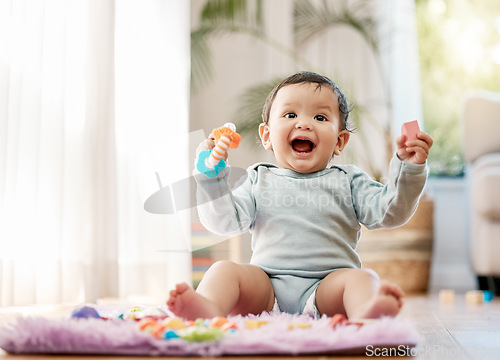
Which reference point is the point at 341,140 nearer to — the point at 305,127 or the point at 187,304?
the point at 305,127

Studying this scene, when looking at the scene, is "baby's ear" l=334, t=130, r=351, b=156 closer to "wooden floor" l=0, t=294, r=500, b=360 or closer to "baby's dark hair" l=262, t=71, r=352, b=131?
"baby's dark hair" l=262, t=71, r=352, b=131

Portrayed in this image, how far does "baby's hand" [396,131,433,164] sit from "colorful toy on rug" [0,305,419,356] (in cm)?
30

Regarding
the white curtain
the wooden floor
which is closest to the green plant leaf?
the white curtain

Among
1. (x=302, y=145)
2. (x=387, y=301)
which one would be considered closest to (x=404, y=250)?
(x=302, y=145)

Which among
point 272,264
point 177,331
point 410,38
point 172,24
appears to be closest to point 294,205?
point 272,264

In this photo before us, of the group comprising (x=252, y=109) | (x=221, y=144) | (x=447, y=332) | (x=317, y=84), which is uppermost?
(x=252, y=109)

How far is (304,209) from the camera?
1.13 meters

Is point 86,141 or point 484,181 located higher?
point 86,141

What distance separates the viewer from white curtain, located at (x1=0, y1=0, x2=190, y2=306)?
5.66 ft

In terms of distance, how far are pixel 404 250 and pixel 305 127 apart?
1377 mm

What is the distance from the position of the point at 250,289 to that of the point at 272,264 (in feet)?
0.30

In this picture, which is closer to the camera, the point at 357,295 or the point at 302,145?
the point at 357,295

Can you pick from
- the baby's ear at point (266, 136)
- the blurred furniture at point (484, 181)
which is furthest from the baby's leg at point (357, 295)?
the blurred furniture at point (484, 181)

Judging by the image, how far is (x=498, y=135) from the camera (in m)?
2.33
